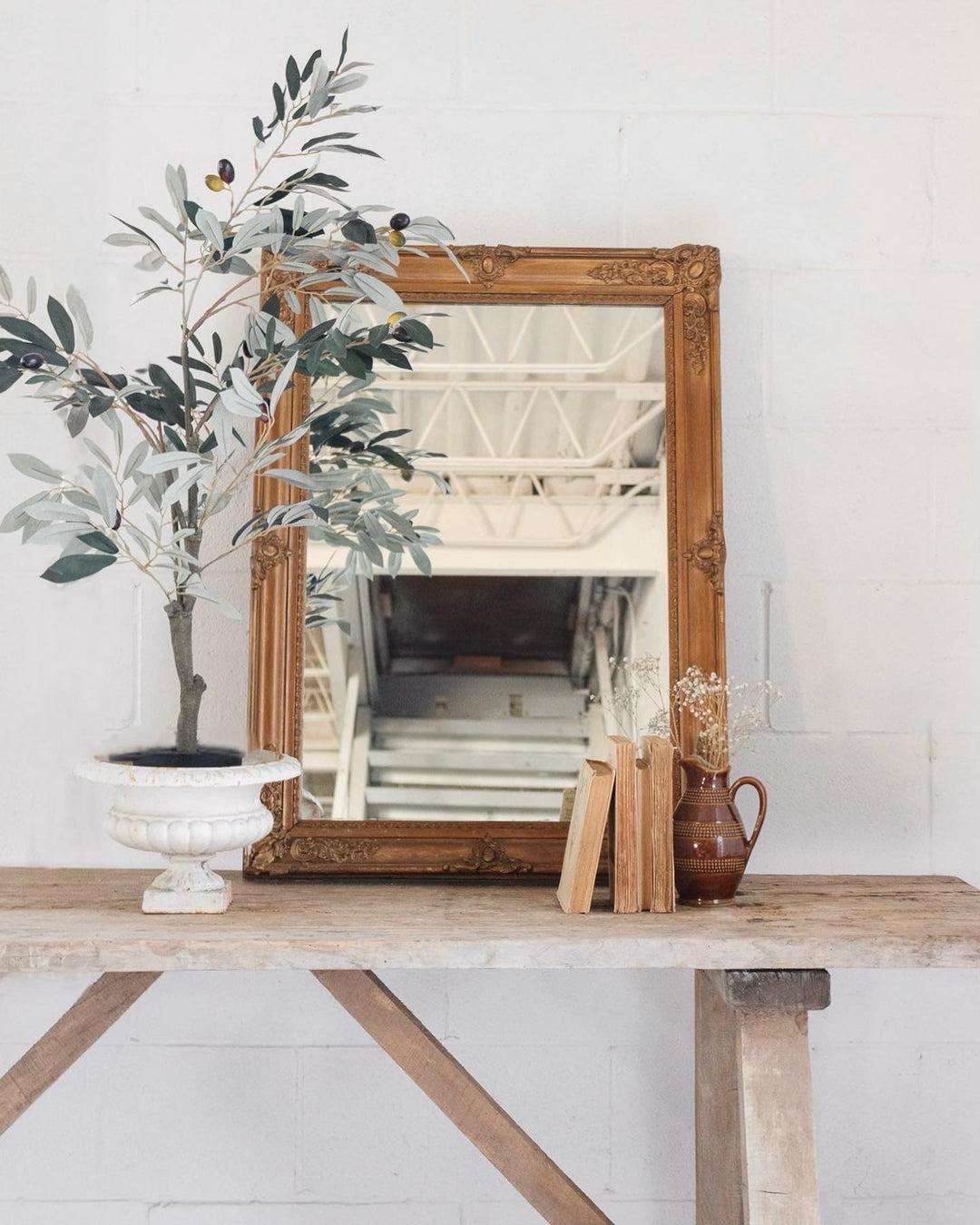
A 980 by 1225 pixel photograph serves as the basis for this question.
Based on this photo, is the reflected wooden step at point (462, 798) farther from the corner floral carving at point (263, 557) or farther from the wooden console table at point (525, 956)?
the corner floral carving at point (263, 557)

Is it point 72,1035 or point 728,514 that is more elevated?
point 728,514

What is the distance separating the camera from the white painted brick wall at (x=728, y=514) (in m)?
1.35

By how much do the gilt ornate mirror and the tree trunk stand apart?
0.45ft

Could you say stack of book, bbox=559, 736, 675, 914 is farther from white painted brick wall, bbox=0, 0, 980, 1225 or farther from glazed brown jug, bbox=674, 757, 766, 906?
white painted brick wall, bbox=0, 0, 980, 1225

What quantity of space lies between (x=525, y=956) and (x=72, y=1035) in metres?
0.53

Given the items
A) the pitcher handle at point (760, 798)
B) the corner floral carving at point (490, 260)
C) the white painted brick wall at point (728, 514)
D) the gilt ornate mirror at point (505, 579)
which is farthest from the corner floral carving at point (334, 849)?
the corner floral carving at point (490, 260)

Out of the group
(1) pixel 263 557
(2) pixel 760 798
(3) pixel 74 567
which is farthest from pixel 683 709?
(3) pixel 74 567

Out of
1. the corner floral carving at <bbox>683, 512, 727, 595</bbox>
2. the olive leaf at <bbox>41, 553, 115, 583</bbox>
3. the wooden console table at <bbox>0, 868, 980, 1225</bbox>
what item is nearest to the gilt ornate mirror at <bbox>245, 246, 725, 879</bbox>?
the corner floral carving at <bbox>683, 512, 727, 595</bbox>

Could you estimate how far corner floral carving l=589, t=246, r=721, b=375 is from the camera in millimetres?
1260

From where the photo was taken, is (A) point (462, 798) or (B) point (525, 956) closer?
(B) point (525, 956)

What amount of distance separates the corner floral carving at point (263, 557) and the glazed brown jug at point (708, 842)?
1.70 ft

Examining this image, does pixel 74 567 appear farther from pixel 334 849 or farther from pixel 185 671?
pixel 334 849

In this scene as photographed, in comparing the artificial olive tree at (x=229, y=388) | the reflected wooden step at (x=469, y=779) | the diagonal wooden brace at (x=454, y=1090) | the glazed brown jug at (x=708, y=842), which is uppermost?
the artificial olive tree at (x=229, y=388)

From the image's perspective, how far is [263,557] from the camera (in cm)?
123
